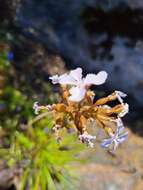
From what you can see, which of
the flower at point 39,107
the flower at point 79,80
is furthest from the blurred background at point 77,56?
the flower at point 79,80

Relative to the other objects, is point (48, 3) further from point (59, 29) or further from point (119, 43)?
point (119, 43)

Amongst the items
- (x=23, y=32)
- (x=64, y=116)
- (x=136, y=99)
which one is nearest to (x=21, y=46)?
(x=23, y=32)

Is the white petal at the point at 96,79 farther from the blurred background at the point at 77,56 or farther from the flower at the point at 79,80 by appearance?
the blurred background at the point at 77,56

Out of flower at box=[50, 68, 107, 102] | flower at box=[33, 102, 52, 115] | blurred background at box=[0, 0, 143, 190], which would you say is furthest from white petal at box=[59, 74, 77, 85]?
blurred background at box=[0, 0, 143, 190]

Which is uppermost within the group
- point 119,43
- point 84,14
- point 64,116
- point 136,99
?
point 84,14

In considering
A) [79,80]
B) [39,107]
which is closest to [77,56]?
[39,107]
